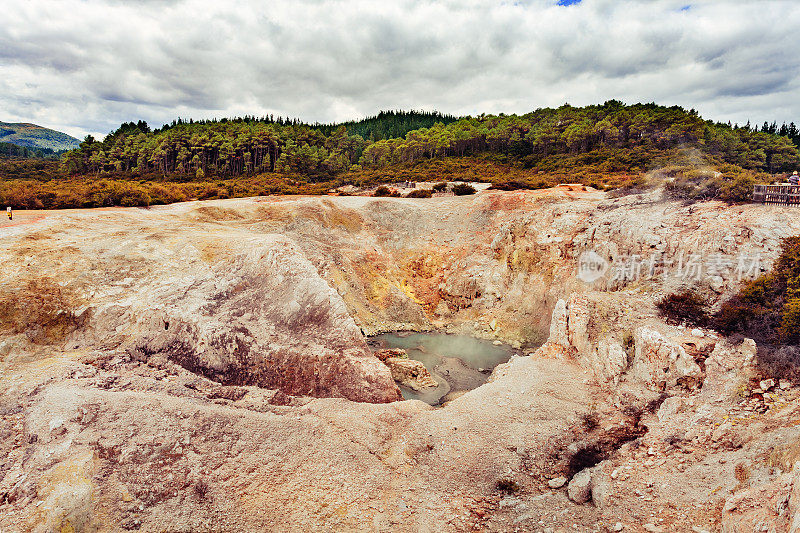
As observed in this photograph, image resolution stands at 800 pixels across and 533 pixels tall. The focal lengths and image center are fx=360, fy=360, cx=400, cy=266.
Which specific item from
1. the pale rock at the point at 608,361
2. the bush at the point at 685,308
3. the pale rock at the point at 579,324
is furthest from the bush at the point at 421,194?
the pale rock at the point at 608,361

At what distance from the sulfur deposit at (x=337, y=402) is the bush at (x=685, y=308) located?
66cm

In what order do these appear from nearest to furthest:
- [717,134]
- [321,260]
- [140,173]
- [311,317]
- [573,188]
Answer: [311,317] → [321,260] → [573,188] → [717,134] → [140,173]

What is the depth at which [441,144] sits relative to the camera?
83562mm

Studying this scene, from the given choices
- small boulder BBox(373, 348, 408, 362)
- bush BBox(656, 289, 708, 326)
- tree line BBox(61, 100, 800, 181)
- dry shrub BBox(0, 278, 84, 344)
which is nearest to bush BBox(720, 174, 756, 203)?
bush BBox(656, 289, 708, 326)

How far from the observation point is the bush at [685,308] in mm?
16375

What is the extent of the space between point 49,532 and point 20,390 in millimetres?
A: 7156

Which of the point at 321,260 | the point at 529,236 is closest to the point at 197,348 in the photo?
the point at 321,260

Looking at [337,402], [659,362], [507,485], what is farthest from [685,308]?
[337,402]

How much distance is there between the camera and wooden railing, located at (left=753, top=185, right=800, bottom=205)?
19703 millimetres

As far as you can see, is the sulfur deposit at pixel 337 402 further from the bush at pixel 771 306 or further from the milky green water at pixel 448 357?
the milky green water at pixel 448 357

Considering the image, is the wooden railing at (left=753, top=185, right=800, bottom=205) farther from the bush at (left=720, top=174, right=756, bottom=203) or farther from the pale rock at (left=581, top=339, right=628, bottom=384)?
the pale rock at (left=581, top=339, right=628, bottom=384)

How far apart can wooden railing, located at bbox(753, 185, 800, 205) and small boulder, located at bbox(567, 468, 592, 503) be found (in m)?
20.0

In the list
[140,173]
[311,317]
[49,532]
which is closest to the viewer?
[49,532]

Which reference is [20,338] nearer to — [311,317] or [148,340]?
[148,340]
